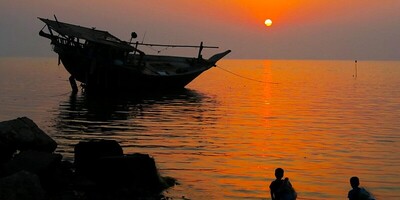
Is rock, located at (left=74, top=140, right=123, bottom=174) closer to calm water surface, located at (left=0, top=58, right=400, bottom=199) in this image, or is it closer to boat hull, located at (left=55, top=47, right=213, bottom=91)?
calm water surface, located at (left=0, top=58, right=400, bottom=199)

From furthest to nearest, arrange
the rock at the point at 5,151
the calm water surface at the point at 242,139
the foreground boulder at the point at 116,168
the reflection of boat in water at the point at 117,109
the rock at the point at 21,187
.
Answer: the reflection of boat in water at the point at 117,109, the calm water surface at the point at 242,139, the rock at the point at 5,151, the foreground boulder at the point at 116,168, the rock at the point at 21,187

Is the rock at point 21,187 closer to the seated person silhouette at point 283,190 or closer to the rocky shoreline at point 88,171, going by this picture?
the rocky shoreline at point 88,171

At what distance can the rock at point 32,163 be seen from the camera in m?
13.2

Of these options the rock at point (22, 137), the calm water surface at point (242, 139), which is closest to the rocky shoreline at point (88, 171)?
the rock at point (22, 137)

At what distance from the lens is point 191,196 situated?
1446 cm

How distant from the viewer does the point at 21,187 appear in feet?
37.4

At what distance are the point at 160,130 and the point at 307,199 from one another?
46.4 feet

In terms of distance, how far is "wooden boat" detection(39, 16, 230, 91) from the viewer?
44312 mm

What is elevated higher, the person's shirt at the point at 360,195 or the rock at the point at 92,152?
the rock at the point at 92,152

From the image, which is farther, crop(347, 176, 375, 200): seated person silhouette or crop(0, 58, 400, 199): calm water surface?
crop(0, 58, 400, 199): calm water surface

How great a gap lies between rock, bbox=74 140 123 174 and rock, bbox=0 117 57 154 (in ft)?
6.24

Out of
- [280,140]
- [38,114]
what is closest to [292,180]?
[280,140]

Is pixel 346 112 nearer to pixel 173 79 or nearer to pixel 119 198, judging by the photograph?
pixel 173 79

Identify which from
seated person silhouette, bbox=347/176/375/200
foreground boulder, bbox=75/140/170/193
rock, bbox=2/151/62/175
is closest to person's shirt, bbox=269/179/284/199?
seated person silhouette, bbox=347/176/375/200
